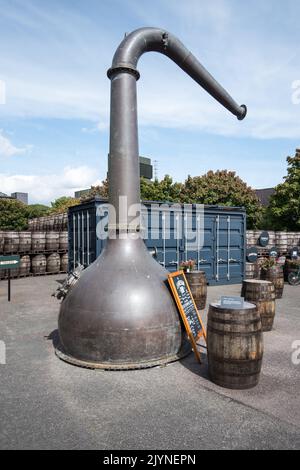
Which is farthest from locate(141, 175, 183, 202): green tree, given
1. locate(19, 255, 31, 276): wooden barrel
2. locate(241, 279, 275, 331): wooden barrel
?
locate(241, 279, 275, 331): wooden barrel

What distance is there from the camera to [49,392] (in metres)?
5.06

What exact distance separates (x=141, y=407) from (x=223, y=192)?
3298cm

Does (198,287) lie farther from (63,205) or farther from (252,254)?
(63,205)

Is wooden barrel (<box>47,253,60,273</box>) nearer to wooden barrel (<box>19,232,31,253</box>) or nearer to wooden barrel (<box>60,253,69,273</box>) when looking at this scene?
wooden barrel (<box>60,253,69,273</box>)

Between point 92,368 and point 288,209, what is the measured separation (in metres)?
30.4

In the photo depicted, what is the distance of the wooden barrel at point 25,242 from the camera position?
18688mm

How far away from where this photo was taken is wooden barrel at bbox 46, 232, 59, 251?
1969 cm

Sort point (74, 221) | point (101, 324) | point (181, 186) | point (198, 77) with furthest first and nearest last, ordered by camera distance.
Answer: point (181, 186), point (74, 221), point (198, 77), point (101, 324)

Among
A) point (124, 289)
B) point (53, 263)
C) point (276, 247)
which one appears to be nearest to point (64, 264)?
point (53, 263)

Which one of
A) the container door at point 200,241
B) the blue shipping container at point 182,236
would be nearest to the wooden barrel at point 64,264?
the blue shipping container at point 182,236

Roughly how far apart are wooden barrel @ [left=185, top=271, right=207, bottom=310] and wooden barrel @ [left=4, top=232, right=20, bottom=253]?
11.2m

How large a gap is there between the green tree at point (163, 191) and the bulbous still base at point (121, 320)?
3225 cm

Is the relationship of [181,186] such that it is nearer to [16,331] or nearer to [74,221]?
[74,221]

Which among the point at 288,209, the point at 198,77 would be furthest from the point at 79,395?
the point at 288,209
